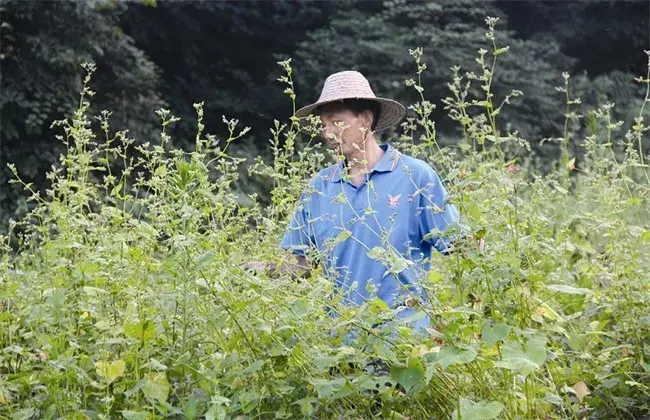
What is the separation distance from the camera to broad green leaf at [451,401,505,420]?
2.52 m

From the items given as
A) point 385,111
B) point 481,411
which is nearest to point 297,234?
point 385,111

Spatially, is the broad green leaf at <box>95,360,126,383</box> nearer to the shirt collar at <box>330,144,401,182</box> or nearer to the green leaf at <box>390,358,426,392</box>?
the green leaf at <box>390,358,426,392</box>

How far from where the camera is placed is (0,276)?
3.58 meters

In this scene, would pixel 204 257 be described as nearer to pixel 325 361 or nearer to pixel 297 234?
pixel 325 361

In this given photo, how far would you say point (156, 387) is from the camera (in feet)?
9.14

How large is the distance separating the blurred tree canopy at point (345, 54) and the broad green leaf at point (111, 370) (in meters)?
10.1

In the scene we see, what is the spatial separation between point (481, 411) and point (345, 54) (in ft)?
41.7

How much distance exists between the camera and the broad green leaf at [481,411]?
252cm

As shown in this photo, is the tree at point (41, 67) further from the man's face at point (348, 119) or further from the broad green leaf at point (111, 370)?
the broad green leaf at point (111, 370)

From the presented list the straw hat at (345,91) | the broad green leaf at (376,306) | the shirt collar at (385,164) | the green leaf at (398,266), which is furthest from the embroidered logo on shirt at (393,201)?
the green leaf at (398,266)

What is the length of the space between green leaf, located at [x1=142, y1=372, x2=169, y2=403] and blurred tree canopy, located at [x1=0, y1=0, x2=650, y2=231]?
10.1 m

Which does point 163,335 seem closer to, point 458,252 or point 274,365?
point 274,365

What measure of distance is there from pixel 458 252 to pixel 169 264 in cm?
71

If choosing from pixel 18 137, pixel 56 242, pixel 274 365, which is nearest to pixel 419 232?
pixel 274 365
